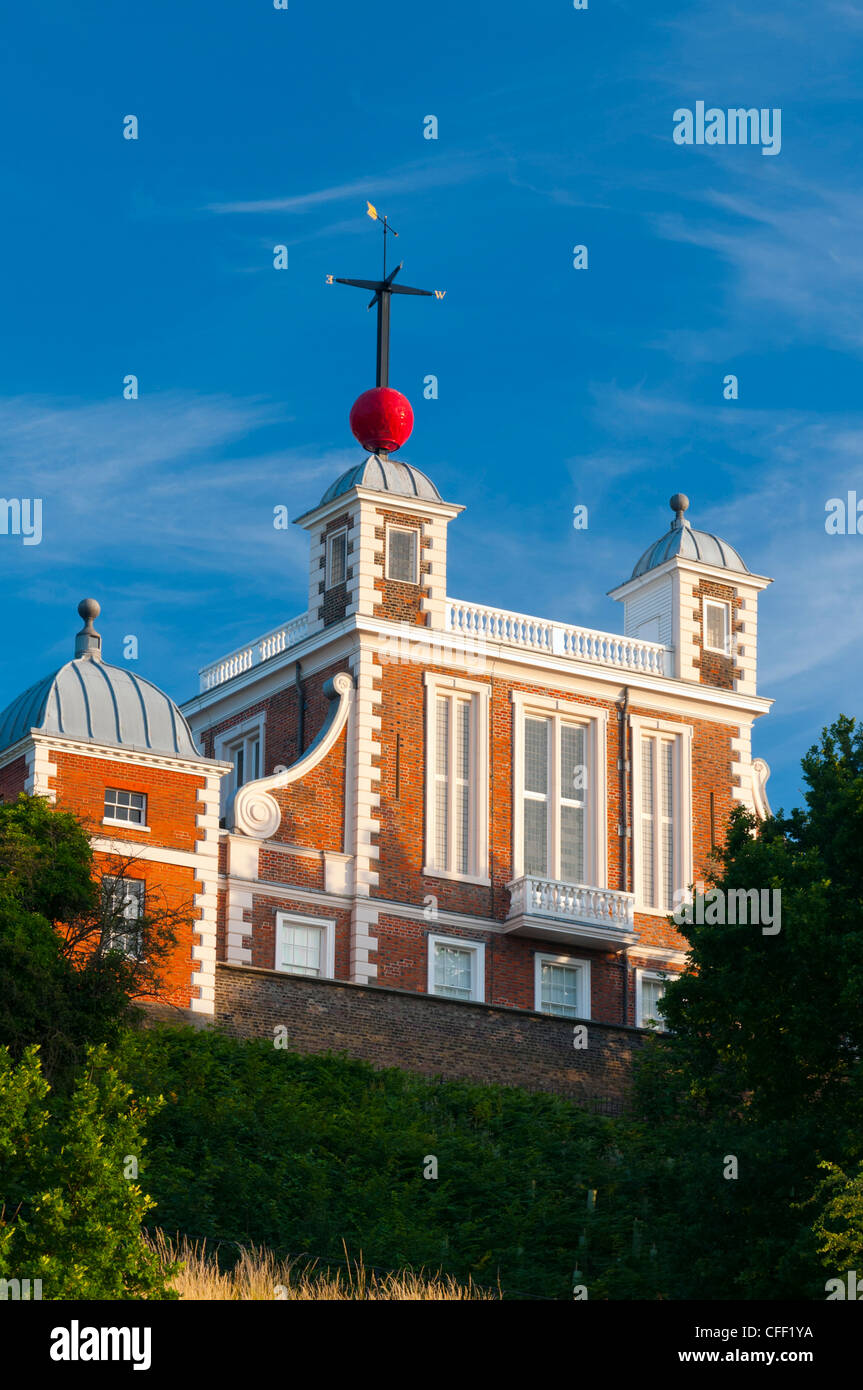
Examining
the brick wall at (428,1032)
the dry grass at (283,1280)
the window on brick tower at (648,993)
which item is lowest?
the dry grass at (283,1280)

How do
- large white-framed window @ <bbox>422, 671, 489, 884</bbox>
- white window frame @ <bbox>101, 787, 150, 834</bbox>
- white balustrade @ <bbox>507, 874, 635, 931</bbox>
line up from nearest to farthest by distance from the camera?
1. white window frame @ <bbox>101, 787, 150, 834</bbox>
2. white balustrade @ <bbox>507, 874, 635, 931</bbox>
3. large white-framed window @ <bbox>422, 671, 489, 884</bbox>

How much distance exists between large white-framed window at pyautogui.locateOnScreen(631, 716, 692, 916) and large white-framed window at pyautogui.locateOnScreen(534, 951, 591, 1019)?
7.65 feet

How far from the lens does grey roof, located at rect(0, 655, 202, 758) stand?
47469 millimetres

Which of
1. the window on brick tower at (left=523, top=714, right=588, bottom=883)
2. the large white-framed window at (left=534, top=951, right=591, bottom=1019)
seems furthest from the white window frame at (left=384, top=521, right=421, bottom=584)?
the large white-framed window at (left=534, top=951, right=591, bottom=1019)

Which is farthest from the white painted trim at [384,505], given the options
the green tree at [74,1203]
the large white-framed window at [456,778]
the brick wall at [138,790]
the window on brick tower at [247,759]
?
the green tree at [74,1203]

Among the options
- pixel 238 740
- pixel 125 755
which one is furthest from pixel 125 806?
pixel 238 740

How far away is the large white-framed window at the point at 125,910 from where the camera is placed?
42.5 meters

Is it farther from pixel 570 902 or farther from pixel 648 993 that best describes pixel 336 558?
pixel 648 993

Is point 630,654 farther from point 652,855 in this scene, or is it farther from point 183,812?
point 183,812

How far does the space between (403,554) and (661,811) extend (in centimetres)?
905

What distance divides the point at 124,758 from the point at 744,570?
65.6ft

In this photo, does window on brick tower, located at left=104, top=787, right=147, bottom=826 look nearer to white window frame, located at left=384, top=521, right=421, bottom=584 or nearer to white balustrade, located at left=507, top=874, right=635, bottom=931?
white window frame, located at left=384, top=521, right=421, bottom=584

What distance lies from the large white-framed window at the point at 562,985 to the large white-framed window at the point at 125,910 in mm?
11388

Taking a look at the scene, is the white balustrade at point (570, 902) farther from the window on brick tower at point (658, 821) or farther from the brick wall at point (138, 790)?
the brick wall at point (138, 790)
